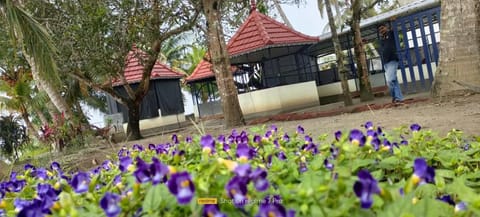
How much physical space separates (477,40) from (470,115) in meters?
2.51

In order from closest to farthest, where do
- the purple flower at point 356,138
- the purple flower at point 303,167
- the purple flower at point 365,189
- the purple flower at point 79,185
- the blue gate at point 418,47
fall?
the purple flower at point 365,189 < the purple flower at point 79,185 < the purple flower at point 356,138 < the purple flower at point 303,167 < the blue gate at point 418,47

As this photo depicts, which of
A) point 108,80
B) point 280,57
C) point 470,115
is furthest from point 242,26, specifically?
point 470,115

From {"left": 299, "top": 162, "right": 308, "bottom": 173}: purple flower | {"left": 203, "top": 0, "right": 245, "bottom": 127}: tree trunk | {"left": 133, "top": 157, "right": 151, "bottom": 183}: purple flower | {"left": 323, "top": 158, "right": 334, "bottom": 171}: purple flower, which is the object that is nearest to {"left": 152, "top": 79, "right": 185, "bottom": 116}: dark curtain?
{"left": 203, "top": 0, "right": 245, "bottom": 127}: tree trunk

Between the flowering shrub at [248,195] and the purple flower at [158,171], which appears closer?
the flowering shrub at [248,195]

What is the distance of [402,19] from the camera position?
11781 millimetres

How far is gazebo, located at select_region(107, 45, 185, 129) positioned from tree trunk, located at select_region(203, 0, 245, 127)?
390 inches

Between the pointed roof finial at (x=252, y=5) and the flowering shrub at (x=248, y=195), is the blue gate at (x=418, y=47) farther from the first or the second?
the flowering shrub at (x=248, y=195)

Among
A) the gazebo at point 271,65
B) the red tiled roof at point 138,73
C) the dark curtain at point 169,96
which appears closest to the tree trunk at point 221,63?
the gazebo at point 271,65

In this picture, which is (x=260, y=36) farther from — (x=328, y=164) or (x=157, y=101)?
(x=328, y=164)

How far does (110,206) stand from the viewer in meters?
0.97

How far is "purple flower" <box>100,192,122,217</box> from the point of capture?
0.94 metres

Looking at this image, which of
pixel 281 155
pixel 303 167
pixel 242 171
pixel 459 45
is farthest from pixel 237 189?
pixel 459 45

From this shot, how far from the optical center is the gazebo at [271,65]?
14000 mm

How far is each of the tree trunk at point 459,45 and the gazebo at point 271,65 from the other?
256 inches
